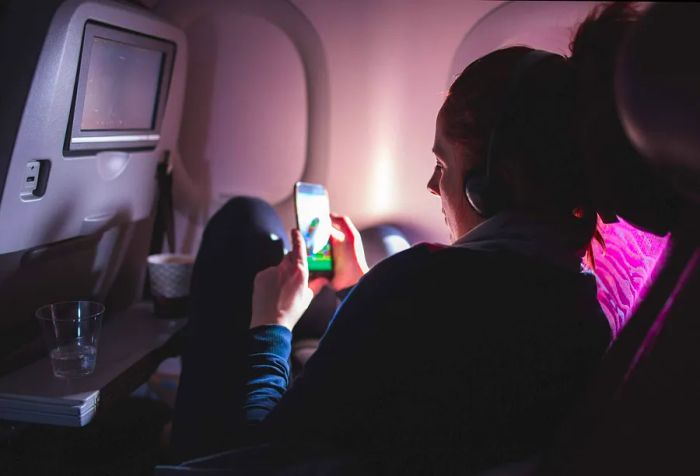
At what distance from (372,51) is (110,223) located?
81 cm

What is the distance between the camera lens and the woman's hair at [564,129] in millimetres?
621

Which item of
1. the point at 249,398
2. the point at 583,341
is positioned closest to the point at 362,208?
the point at 249,398

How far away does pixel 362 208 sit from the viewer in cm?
184

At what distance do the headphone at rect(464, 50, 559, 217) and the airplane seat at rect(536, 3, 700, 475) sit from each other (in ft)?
0.75

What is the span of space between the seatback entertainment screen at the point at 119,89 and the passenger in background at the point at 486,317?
72cm

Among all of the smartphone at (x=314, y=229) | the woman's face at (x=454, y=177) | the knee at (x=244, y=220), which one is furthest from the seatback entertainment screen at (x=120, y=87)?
the woman's face at (x=454, y=177)

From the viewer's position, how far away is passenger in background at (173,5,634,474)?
0.71 m

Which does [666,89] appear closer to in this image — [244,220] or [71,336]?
Answer: [71,336]

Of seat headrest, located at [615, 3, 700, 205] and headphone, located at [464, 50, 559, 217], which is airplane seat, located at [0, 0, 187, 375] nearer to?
headphone, located at [464, 50, 559, 217]

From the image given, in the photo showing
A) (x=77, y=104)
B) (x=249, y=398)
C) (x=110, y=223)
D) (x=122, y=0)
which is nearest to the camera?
(x=249, y=398)

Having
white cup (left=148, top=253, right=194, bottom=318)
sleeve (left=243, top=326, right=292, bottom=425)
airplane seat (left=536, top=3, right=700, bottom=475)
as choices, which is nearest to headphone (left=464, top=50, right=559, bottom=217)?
airplane seat (left=536, top=3, right=700, bottom=475)

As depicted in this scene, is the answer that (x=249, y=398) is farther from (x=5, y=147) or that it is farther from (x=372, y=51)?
(x=372, y=51)

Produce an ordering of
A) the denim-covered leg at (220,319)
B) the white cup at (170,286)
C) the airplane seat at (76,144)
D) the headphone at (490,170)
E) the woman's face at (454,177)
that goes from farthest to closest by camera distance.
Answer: the white cup at (170,286) → the denim-covered leg at (220,319) → the airplane seat at (76,144) → the woman's face at (454,177) → the headphone at (490,170)

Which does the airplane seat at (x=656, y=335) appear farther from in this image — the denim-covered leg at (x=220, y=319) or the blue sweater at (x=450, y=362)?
the denim-covered leg at (x=220, y=319)
